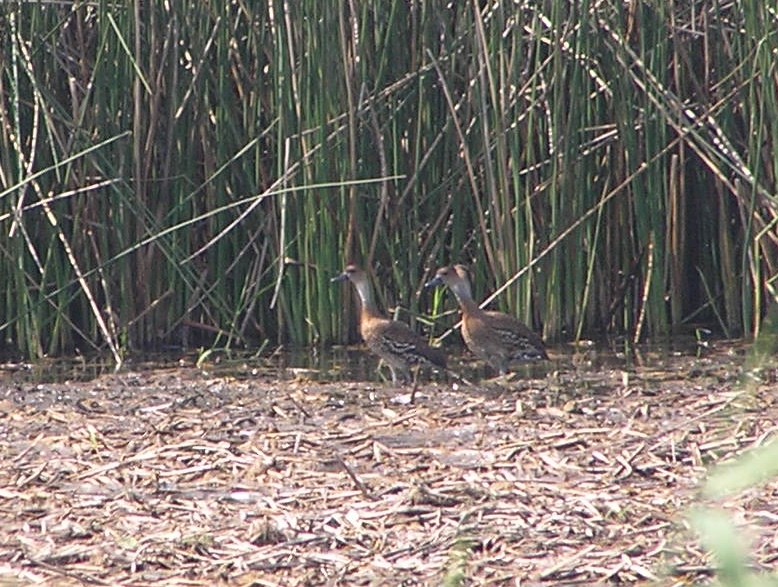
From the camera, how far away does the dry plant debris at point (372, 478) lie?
13.1ft

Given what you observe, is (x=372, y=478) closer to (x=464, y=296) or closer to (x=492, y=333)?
(x=492, y=333)

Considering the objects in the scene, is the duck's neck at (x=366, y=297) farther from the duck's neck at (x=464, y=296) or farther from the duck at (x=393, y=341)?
the duck's neck at (x=464, y=296)

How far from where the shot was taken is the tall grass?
7.05 meters

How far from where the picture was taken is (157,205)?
7.46 meters

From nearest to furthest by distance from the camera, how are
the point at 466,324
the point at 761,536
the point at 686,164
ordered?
the point at 761,536 → the point at 466,324 → the point at 686,164

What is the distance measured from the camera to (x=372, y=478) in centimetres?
486

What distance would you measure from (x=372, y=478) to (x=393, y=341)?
2062 mm

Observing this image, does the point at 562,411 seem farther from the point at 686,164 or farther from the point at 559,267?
the point at 686,164

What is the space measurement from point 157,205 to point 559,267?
1860 mm

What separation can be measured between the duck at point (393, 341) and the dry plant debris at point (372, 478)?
0.43 feet

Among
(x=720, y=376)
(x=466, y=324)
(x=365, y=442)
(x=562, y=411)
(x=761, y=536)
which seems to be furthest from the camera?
(x=466, y=324)

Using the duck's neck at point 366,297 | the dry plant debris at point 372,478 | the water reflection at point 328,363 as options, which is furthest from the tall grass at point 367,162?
the dry plant debris at point 372,478

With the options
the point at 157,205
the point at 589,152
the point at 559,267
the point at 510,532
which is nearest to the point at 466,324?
the point at 559,267

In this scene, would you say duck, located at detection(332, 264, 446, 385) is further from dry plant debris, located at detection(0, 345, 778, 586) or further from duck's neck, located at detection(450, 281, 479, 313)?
duck's neck, located at detection(450, 281, 479, 313)
